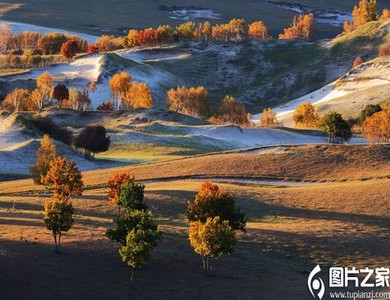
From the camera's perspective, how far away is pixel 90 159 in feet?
352

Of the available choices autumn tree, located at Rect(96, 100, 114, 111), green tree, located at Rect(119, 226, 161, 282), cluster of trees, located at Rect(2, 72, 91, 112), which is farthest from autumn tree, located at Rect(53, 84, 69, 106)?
green tree, located at Rect(119, 226, 161, 282)

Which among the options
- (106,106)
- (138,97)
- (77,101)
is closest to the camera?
(77,101)

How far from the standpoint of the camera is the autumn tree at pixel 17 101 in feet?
520

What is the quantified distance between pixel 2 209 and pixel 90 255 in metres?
17.2

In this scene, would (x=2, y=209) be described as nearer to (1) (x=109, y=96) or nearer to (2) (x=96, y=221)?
(2) (x=96, y=221)

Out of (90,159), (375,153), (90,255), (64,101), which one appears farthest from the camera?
(64,101)

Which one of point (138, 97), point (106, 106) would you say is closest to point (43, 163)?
point (106, 106)

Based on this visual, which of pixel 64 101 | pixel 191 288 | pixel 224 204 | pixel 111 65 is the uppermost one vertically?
pixel 111 65

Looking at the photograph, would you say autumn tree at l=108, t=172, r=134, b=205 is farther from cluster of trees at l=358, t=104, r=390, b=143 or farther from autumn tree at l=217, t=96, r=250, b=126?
autumn tree at l=217, t=96, r=250, b=126

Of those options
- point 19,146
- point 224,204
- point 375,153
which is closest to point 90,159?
point 19,146

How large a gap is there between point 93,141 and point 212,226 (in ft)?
223

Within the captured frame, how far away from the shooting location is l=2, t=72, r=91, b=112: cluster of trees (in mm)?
159250

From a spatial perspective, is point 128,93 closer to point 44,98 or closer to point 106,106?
point 106,106

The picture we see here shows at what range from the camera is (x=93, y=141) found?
10869 cm
